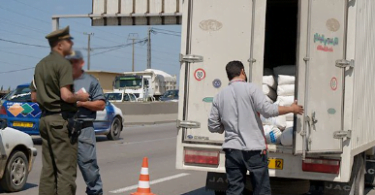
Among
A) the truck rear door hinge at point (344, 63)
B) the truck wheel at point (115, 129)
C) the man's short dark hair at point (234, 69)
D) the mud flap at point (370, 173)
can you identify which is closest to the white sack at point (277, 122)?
the truck rear door hinge at point (344, 63)

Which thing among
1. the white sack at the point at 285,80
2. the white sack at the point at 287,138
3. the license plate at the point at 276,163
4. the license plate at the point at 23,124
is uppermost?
the white sack at the point at 285,80

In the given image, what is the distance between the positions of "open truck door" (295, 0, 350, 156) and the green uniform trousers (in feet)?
8.89

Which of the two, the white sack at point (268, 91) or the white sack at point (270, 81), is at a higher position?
the white sack at point (270, 81)

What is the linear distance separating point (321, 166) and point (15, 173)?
485cm

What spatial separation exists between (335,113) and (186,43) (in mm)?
2023

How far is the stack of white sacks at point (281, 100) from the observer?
9.01 meters

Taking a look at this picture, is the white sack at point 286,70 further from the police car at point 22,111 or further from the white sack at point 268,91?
the police car at point 22,111

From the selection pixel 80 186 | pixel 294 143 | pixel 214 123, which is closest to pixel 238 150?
pixel 214 123

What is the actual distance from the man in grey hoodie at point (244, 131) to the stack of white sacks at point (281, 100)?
66.7 inches

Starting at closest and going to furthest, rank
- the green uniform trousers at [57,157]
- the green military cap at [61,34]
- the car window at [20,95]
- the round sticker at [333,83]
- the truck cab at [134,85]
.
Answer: the green military cap at [61,34] < the green uniform trousers at [57,157] < the round sticker at [333,83] < the car window at [20,95] < the truck cab at [134,85]

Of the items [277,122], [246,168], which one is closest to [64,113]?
[246,168]

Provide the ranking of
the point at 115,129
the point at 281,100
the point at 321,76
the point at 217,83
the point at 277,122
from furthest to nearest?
the point at 115,129, the point at 281,100, the point at 277,122, the point at 217,83, the point at 321,76

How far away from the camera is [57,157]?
6738mm

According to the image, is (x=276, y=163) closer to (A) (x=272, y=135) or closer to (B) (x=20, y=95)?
(A) (x=272, y=135)
